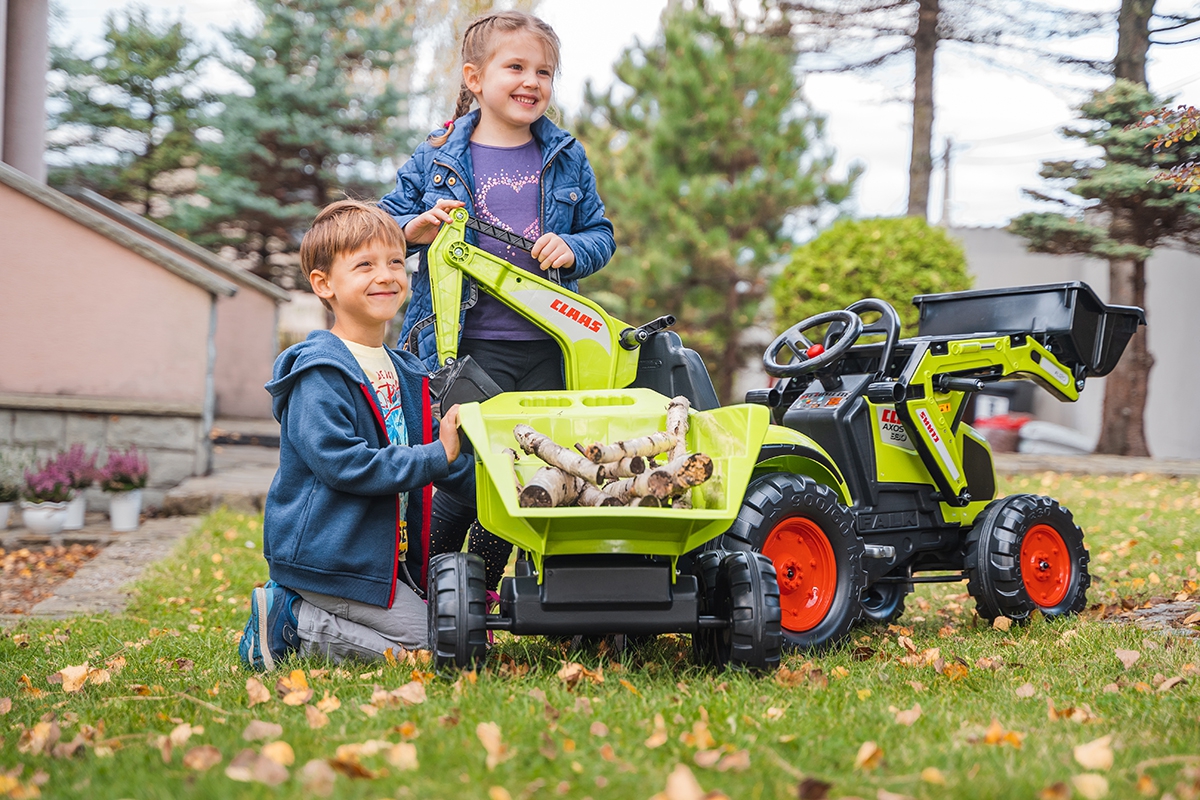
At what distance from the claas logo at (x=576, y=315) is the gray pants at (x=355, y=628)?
3.24ft

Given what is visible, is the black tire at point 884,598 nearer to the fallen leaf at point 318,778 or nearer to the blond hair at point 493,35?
the blond hair at point 493,35

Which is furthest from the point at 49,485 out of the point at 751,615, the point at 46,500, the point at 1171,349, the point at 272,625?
the point at 1171,349

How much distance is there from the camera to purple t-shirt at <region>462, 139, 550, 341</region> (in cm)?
333

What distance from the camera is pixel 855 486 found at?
3412 mm

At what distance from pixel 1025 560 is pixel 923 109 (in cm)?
866

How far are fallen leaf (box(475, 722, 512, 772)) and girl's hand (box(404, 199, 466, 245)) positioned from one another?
159cm

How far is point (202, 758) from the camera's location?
1.95 meters

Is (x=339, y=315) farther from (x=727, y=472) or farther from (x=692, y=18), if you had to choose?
(x=692, y=18)

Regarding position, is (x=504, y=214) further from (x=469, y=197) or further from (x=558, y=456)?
(x=558, y=456)

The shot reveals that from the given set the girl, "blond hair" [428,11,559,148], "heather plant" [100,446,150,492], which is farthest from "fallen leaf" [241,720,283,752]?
"heather plant" [100,446,150,492]

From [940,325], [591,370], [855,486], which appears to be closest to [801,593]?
[855,486]

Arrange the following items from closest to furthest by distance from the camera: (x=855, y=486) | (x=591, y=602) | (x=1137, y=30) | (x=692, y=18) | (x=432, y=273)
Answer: (x=591, y=602)
(x=432, y=273)
(x=855, y=486)
(x=1137, y=30)
(x=692, y=18)

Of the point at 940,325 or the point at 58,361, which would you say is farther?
the point at 58,361

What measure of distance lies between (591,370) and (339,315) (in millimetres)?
787
